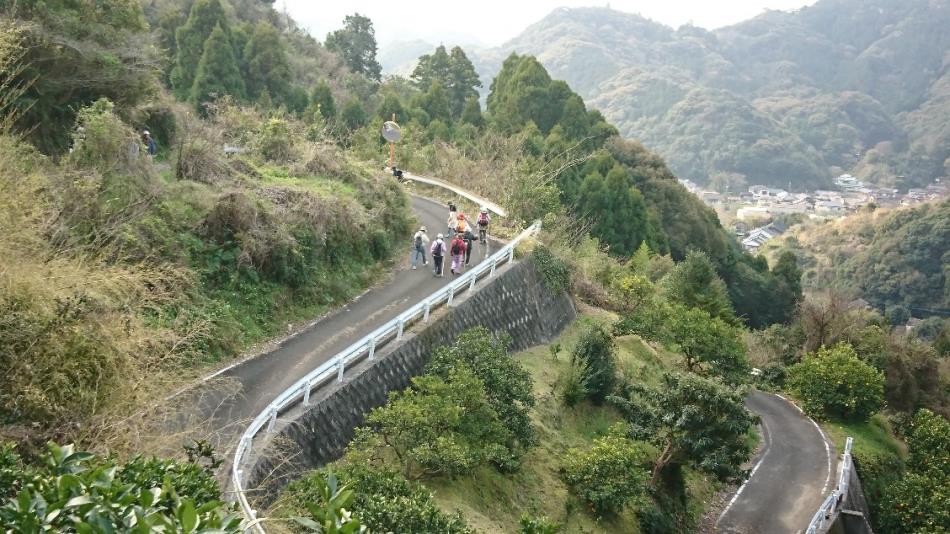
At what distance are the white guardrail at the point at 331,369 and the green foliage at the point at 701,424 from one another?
4815 mm

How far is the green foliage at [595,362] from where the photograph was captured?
17250mm

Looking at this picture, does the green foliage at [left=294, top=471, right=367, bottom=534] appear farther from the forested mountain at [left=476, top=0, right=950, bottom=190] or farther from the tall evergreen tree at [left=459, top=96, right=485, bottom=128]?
the forested mountain at [left=476, top=0, right=950, bottom=190]

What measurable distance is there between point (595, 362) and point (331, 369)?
7.31m

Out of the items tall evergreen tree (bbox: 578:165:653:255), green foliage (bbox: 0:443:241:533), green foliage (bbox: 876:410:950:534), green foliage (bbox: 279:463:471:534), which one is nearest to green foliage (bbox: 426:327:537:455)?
green foliage (bbox: 279:463:471:534)

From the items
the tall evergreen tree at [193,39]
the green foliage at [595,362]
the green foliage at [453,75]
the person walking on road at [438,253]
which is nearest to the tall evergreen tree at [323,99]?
the tall evergreen tree at [193,39]

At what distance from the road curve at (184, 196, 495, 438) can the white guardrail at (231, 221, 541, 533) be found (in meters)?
0.29

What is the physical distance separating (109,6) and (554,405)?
1388 cm

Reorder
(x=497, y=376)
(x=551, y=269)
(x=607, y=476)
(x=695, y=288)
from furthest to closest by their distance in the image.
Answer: (x=695, y=288) → (x=551, y=269) → (x=607, y=476) → (x=497, y=376)

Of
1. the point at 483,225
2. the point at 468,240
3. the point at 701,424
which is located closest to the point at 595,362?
the point at 701,424

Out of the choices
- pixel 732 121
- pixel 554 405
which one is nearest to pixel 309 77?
pixel 554 405

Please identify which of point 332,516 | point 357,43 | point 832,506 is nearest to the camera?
point 332,516

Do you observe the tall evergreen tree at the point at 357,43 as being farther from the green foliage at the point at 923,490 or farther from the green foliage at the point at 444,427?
the green foliage at the point at 444,427

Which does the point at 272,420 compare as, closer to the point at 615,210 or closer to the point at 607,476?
the point at 607,476

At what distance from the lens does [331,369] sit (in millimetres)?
12148
